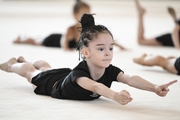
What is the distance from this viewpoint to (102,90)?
1704 millimetres

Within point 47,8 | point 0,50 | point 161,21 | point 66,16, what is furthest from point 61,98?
point 47,8

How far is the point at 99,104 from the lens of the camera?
5.93ft

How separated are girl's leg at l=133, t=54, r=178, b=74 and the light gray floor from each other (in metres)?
0.04

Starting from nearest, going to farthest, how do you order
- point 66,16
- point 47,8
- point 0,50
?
point 0,50
point 66,16
point 47,8

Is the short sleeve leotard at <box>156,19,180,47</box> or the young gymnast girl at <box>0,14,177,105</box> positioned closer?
the young gymnast girl at <box>0,14,177,105</box>

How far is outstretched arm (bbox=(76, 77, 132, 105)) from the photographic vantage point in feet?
5.27

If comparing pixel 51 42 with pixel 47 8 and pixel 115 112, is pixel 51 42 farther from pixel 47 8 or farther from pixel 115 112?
pixel 47 8

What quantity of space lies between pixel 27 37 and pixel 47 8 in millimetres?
3853

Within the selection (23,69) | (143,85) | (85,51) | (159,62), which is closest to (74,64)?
(159,62)

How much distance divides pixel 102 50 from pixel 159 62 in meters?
0.96

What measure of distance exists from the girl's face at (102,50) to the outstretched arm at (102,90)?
3.7 inches

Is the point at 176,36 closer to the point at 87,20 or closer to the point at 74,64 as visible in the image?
the point at 74,64

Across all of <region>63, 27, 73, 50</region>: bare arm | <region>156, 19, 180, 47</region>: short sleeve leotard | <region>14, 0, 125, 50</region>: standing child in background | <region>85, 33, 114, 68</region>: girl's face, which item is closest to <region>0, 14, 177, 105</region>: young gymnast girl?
<region>85, 33, 114, 68</region>: girl's face

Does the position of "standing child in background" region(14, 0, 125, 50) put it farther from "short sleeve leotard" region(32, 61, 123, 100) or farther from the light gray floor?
"short sleeve leotard" region(32, 61, 123, 100)
